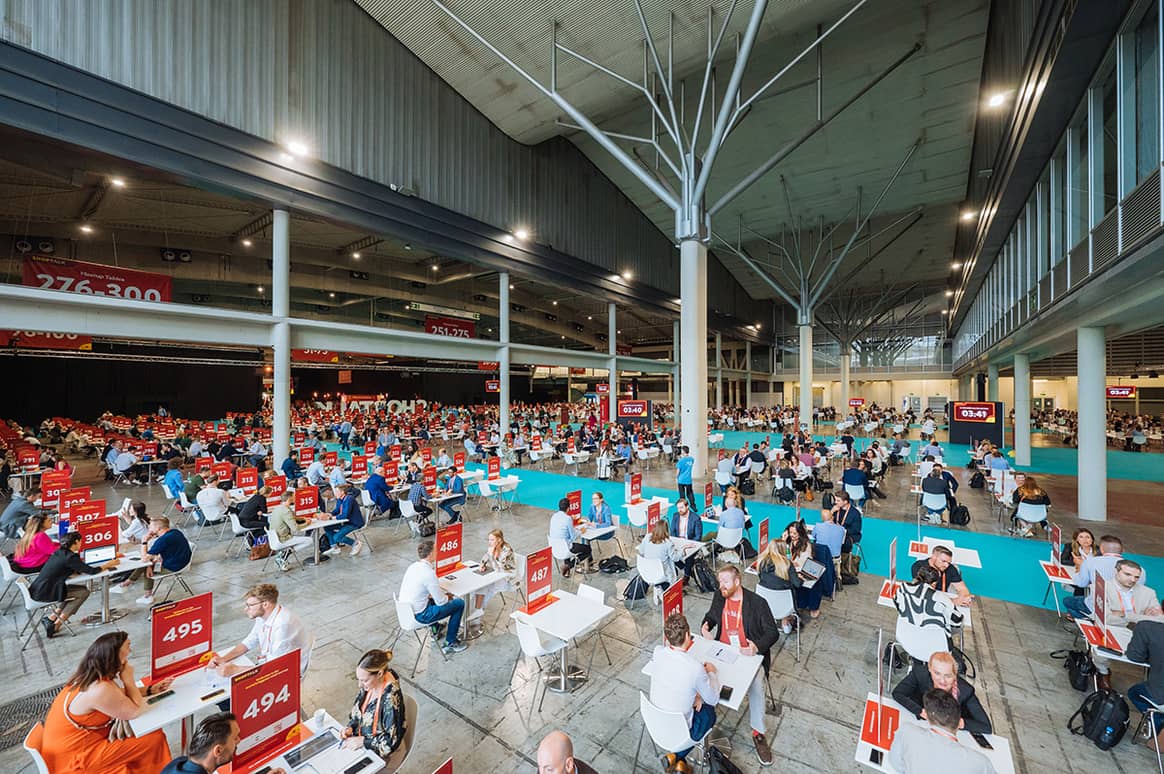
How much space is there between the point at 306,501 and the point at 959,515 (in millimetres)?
12202

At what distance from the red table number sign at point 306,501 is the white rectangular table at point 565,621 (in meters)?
5.24

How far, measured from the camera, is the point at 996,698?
4.33 meters

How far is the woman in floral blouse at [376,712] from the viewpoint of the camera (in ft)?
9.35

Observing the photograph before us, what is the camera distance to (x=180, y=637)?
351 cm

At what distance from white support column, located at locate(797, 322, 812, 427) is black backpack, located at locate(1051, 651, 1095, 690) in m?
23.7

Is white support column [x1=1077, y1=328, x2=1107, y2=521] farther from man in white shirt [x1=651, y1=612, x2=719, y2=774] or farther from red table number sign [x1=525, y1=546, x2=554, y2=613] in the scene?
red table number sign [x1=525, y1=546, x2=554, y2=613]

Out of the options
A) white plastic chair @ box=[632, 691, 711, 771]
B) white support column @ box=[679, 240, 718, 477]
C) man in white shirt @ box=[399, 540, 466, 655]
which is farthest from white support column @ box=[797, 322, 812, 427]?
white plastic chair @ box=[632, 691, 711, 771]

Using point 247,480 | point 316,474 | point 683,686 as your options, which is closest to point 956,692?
point 683,686

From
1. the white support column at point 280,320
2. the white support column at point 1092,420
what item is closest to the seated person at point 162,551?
the white support column at point 280,320

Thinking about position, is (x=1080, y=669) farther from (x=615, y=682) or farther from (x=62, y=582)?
(x=62, y=582)

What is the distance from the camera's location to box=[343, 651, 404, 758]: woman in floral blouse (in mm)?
2850

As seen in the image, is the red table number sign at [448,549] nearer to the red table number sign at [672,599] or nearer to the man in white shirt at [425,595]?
the man in white shirt at [425,595]

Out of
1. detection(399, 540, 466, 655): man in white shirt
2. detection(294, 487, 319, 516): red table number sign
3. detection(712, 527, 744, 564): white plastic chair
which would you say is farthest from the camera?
detection(294, 487, 319, 516): red table number sign

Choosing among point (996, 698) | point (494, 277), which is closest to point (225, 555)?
point (996, 698)
